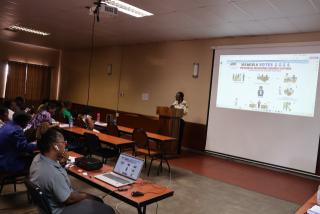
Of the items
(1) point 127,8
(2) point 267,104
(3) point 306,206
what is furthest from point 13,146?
(2) point 267,104

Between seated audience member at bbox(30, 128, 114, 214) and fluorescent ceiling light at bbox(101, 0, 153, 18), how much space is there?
3295mm

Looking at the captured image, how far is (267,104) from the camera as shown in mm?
5883

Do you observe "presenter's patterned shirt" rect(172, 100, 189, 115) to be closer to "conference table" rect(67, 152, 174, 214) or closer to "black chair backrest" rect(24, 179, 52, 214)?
"conference table" rect(67, 152, 174, 214)

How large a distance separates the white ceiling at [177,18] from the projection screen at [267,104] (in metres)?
0.51

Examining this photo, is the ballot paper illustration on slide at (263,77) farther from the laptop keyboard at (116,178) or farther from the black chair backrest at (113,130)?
the laptop keyboard at (116,178)

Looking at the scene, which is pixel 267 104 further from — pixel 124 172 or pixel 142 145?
pixel 124 172

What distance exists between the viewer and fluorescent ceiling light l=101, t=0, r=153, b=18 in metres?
4.75

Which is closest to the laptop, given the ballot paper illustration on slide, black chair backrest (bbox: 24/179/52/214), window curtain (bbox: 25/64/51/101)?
black chair backrest (bbox: 24/179/52/214)

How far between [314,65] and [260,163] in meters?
2.33

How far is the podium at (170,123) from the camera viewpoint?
6.23 m

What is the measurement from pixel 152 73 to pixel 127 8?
11.1 ft

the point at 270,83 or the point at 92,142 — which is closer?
the point at 92,142

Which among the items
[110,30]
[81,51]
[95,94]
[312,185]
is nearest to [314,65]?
[312,185]

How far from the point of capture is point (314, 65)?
17.4 ft
